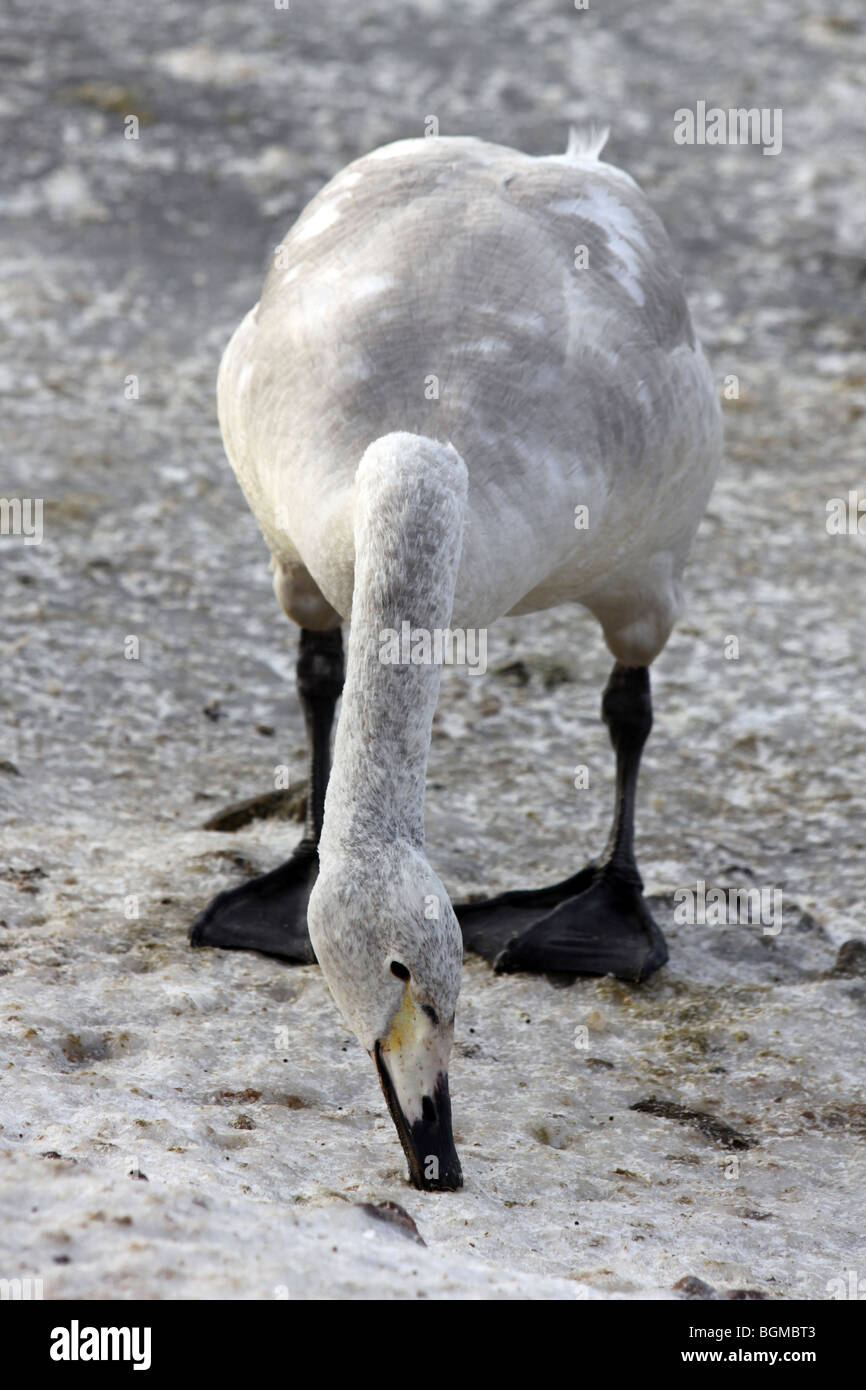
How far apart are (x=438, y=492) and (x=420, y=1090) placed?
1412 mm

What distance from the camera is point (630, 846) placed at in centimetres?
560

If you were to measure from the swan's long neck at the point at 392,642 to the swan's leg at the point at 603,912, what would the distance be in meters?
1.63

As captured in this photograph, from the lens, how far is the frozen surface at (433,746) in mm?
3570

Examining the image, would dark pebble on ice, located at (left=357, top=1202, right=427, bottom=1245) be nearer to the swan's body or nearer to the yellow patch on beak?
the yellow patch on beak

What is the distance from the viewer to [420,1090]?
3586 mm

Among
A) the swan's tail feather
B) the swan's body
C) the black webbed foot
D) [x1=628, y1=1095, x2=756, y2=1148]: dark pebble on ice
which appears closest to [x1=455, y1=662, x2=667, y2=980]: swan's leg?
the swan's body

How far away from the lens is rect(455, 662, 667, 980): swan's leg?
5.17 meters

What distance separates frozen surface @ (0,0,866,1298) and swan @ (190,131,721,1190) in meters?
0.29

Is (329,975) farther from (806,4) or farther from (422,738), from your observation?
(806,4)

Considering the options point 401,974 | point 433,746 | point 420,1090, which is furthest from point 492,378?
point 433,746

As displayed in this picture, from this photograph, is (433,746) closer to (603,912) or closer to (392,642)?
(603,912)

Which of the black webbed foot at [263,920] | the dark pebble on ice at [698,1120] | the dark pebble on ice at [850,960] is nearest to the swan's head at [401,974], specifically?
the dark pebble on ice at [698,1120]

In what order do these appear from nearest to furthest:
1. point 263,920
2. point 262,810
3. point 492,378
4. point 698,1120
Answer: point 492,378 < point 698,1120 < point 263,920 < point 262,810

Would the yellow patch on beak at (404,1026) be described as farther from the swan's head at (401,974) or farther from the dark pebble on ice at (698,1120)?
the dark pebble on ice at (698,1120)
